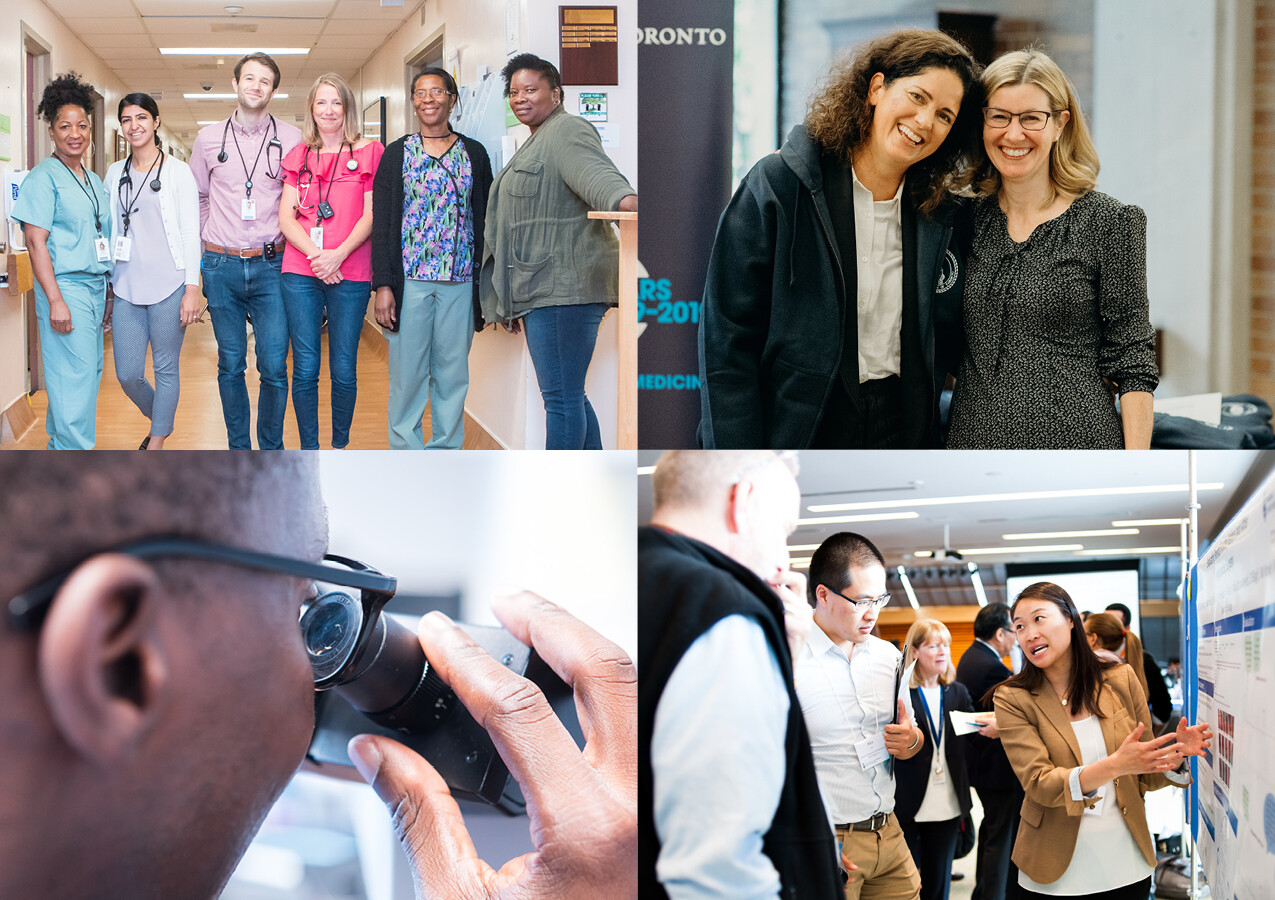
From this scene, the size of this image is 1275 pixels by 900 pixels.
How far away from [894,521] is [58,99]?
7.03 feet

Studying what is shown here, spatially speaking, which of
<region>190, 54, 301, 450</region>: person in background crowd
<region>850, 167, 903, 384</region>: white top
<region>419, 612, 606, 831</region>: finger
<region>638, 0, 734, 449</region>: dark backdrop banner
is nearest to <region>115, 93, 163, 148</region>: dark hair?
<region>190, 54, 301, 450</region>: person in background crowd

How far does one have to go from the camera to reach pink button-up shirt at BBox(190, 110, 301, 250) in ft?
9.21

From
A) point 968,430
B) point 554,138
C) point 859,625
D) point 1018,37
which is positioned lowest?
point 859,625

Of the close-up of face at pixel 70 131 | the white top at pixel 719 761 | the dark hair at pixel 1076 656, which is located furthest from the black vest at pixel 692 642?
the close-up of face at pixel 70 131

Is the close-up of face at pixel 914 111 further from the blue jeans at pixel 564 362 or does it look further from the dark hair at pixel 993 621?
the dark hair at pixel 993 621

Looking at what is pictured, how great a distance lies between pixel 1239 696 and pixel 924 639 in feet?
2.36

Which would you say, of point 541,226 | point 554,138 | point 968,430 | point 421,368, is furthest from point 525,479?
point 968,430

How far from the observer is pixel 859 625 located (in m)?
2.79

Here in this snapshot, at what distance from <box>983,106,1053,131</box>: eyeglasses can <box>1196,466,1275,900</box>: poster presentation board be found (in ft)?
3.18

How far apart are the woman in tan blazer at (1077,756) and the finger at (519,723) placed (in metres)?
0.99

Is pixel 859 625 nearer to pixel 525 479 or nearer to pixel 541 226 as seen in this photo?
pixel 525 479

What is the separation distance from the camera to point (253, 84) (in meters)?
2.80

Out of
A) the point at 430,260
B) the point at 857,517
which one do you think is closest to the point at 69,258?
the point at 430,260

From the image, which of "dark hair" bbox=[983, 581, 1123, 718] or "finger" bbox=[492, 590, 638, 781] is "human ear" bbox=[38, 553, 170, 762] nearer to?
"finger" bbox=[492, 590, 638, 781]
